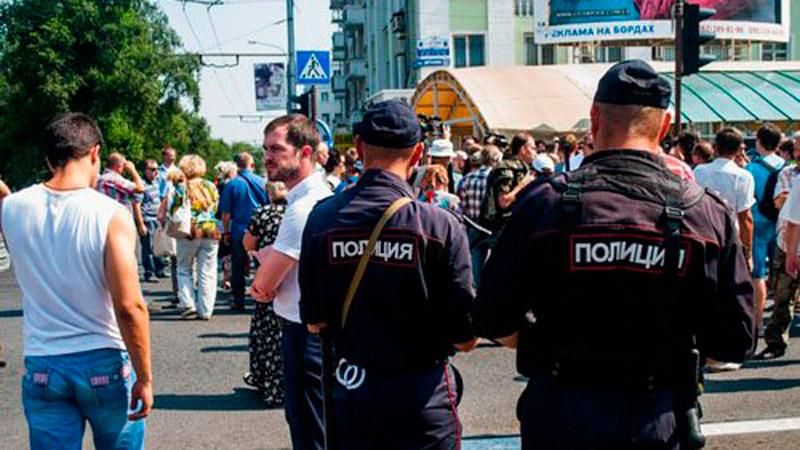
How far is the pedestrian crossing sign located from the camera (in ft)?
60.9

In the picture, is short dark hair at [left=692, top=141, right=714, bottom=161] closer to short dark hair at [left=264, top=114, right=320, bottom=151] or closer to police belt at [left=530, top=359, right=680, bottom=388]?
short dark hair at [left=264, top=114, right=320, bottom=151]

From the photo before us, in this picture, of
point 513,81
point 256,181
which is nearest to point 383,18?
point 513,81

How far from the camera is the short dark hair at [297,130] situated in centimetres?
521

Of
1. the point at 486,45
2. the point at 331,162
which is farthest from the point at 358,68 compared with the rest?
the point at 331,162

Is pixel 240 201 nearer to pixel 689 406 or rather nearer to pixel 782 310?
pixel 782 310

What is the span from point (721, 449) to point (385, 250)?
143 inches

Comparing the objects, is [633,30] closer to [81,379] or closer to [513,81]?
[513,81]

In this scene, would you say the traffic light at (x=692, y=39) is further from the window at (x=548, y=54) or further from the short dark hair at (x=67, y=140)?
the window at (x=548, y=54)

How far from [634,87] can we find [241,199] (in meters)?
9.18

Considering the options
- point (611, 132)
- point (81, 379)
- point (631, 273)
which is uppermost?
point (611, 132)

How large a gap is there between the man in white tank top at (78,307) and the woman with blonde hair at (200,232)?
755 cm

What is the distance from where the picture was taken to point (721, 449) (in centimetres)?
637

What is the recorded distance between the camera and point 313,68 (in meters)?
18.6

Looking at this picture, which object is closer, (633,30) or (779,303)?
(779,303)
